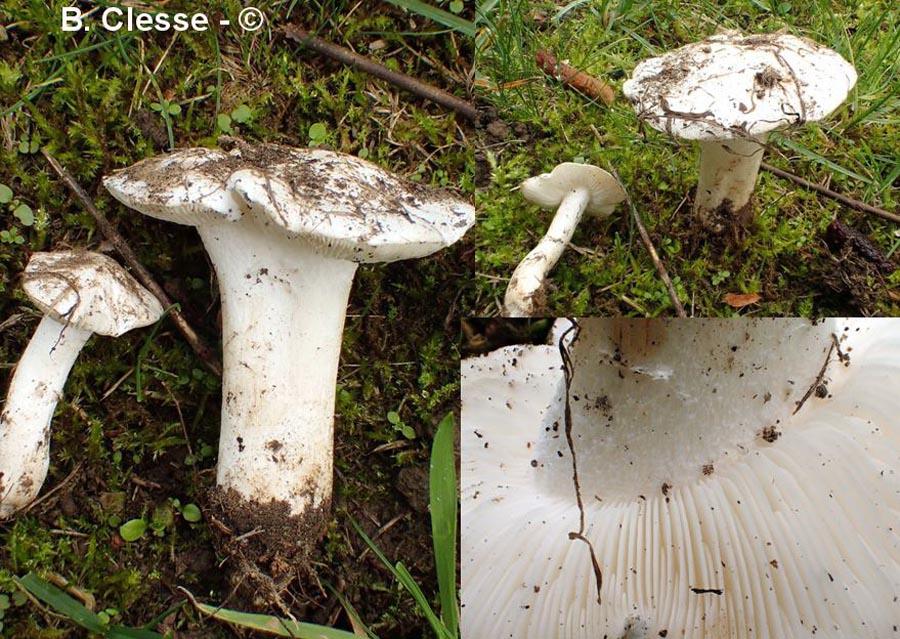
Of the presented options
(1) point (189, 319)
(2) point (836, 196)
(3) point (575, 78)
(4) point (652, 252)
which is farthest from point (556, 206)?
(1) point (189, 319)

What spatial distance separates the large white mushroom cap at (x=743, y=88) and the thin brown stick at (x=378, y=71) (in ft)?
2.62

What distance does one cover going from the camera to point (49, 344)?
205 centimetres

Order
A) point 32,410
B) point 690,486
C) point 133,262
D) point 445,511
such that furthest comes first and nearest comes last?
point 133,262
point 32,410
point 445,511
point 690,486

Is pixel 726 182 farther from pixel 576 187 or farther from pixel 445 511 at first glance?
pixel 445 511

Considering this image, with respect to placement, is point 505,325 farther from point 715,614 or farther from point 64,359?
point 64,359

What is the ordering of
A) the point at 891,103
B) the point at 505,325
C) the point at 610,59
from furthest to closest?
the point at 610,59
the point at 891,103
the point at 505,325

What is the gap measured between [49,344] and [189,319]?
41cm

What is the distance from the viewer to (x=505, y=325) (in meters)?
1.96

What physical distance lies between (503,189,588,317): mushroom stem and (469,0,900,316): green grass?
78 mm

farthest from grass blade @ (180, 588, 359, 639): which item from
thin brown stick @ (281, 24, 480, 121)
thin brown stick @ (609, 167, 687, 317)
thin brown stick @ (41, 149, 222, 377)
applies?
thin brown stick @ (281, 24, 480, 121)

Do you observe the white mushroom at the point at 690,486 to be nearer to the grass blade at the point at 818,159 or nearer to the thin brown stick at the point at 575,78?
the grass blade at the point at 818,159

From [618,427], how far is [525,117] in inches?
56.5

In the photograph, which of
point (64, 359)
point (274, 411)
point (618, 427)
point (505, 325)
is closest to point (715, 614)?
point (618, 427)

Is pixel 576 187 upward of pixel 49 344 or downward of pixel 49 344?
upward
